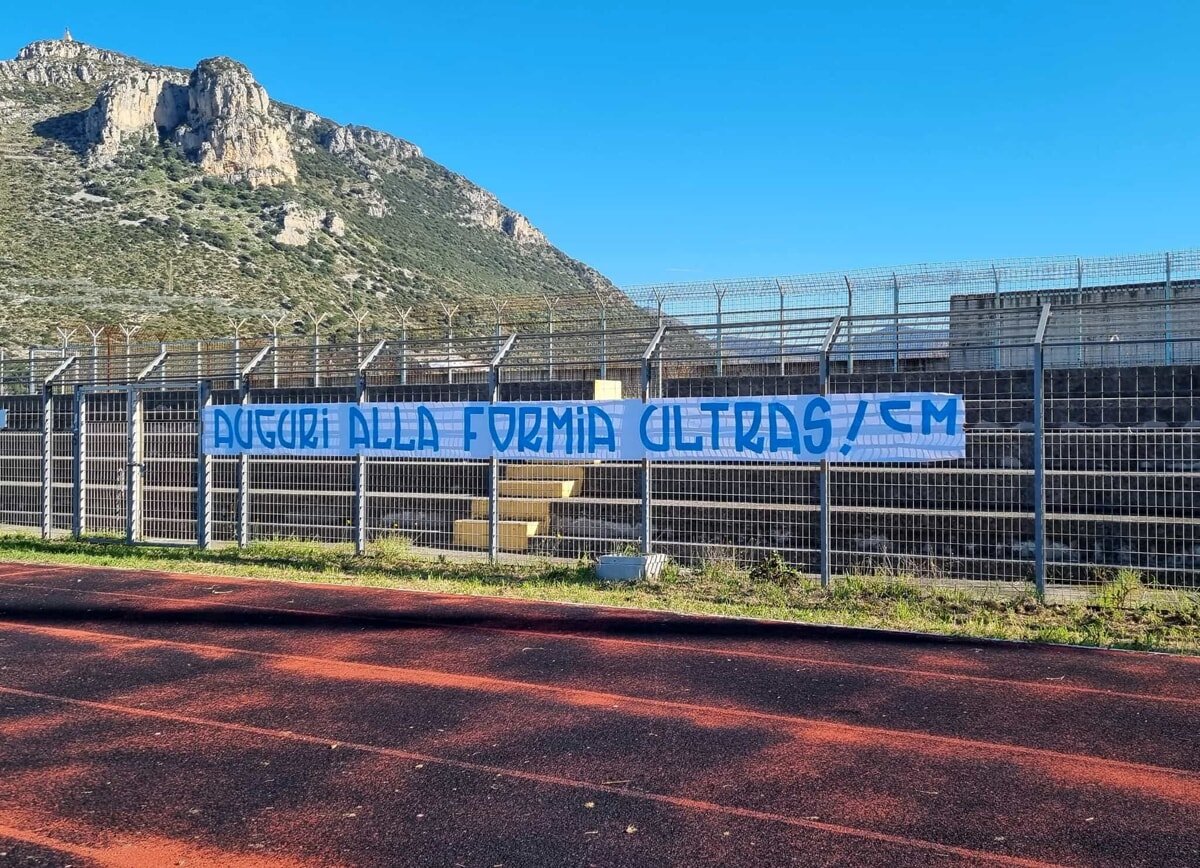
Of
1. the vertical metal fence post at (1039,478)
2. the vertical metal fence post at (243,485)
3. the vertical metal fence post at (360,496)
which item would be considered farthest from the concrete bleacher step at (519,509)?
the vertical metal fence post at (1039,478)

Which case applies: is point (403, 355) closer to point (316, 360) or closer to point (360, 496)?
point (360, 496)

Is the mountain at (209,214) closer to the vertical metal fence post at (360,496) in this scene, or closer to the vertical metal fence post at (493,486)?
the vertical metal fence post at (360,496)

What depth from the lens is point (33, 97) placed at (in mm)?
86125

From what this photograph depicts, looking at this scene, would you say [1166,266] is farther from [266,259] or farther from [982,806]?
[266,259]

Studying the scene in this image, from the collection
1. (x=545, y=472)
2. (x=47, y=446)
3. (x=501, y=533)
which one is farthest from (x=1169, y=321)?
(x=47, y=446)

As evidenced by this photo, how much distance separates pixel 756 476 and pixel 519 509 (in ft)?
12.4

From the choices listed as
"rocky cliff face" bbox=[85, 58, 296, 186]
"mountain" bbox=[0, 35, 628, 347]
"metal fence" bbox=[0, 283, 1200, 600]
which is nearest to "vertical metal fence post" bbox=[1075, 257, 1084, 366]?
"metal fence" bbox=[0, 283, 1200, 600]

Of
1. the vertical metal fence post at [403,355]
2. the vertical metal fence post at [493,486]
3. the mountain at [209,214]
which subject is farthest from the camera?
the mountain at [209,214]

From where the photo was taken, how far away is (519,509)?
15281 mm

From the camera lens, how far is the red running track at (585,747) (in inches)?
195

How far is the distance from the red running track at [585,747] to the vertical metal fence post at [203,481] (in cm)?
580

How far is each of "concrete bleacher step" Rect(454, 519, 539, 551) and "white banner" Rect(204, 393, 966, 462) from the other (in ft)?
3.99

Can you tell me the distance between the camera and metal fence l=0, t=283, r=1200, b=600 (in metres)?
11.7

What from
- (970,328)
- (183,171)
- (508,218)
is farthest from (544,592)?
(508,218)
